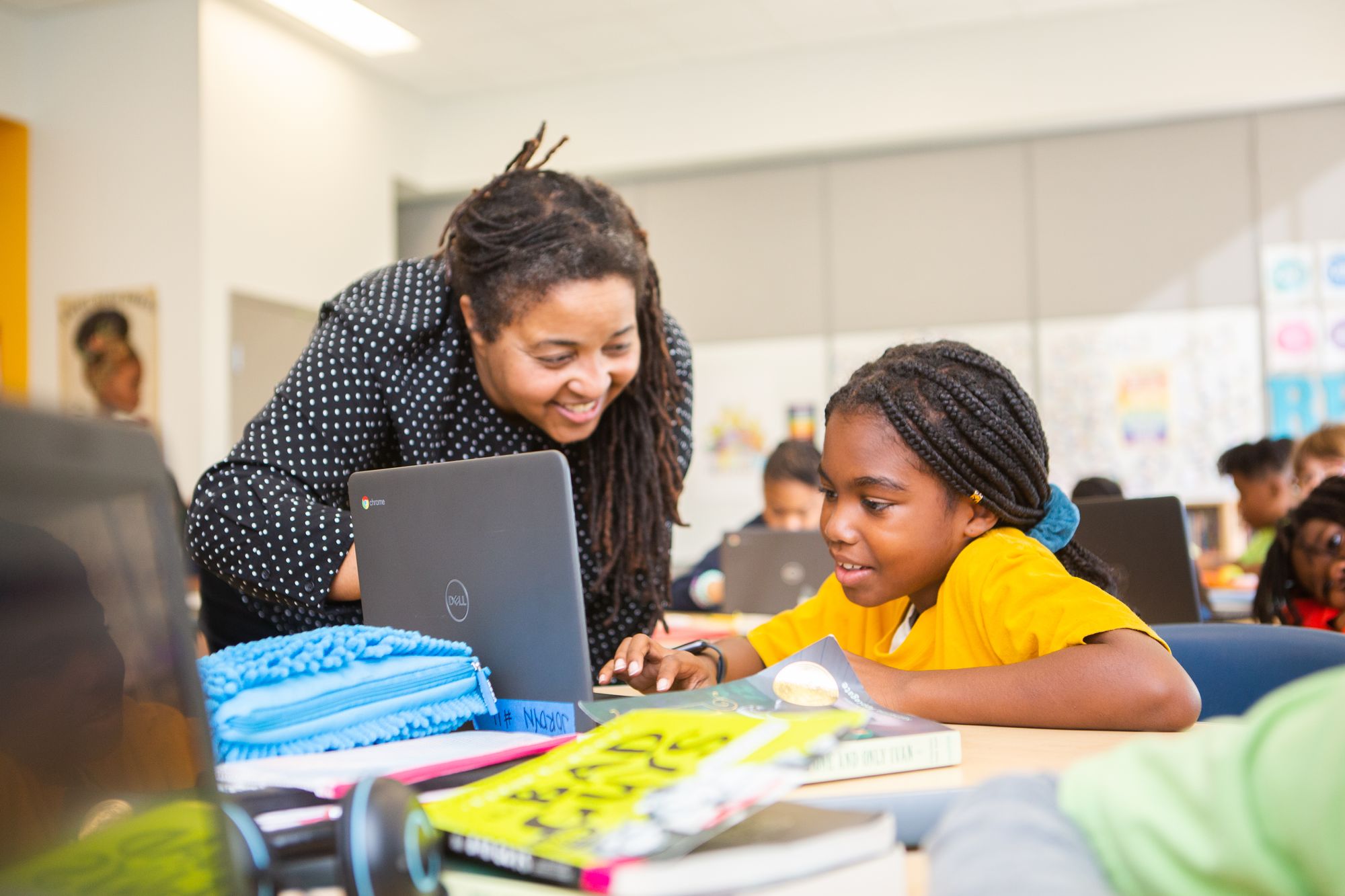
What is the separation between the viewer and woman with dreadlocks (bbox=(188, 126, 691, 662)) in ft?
4.27

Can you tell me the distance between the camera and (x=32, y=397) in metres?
0.40

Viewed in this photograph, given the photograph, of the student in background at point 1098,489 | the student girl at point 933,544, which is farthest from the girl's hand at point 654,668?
the student in background at point 1098,489

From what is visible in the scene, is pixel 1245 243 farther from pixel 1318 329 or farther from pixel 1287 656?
pixel 1287 656

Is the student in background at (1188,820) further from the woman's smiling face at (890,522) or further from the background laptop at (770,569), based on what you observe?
the background laptop at (770,569)

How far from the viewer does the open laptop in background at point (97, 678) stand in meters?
0.41

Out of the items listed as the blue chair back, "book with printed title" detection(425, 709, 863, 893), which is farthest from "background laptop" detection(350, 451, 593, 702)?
the blue chair back

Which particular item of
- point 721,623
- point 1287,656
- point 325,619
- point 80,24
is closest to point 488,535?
point 325,619

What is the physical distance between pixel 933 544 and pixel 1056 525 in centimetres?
17

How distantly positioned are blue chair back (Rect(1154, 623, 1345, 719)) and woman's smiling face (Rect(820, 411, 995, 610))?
11.1 inches

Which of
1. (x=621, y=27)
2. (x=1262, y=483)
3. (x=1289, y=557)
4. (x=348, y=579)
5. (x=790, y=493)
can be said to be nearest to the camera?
(x=348, y=579)

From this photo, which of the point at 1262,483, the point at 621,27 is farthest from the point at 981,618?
the point at 621,27

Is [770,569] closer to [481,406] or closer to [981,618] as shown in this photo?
[481,406]

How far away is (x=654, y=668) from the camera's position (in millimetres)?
1184

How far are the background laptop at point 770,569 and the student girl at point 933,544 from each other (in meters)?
1.24
